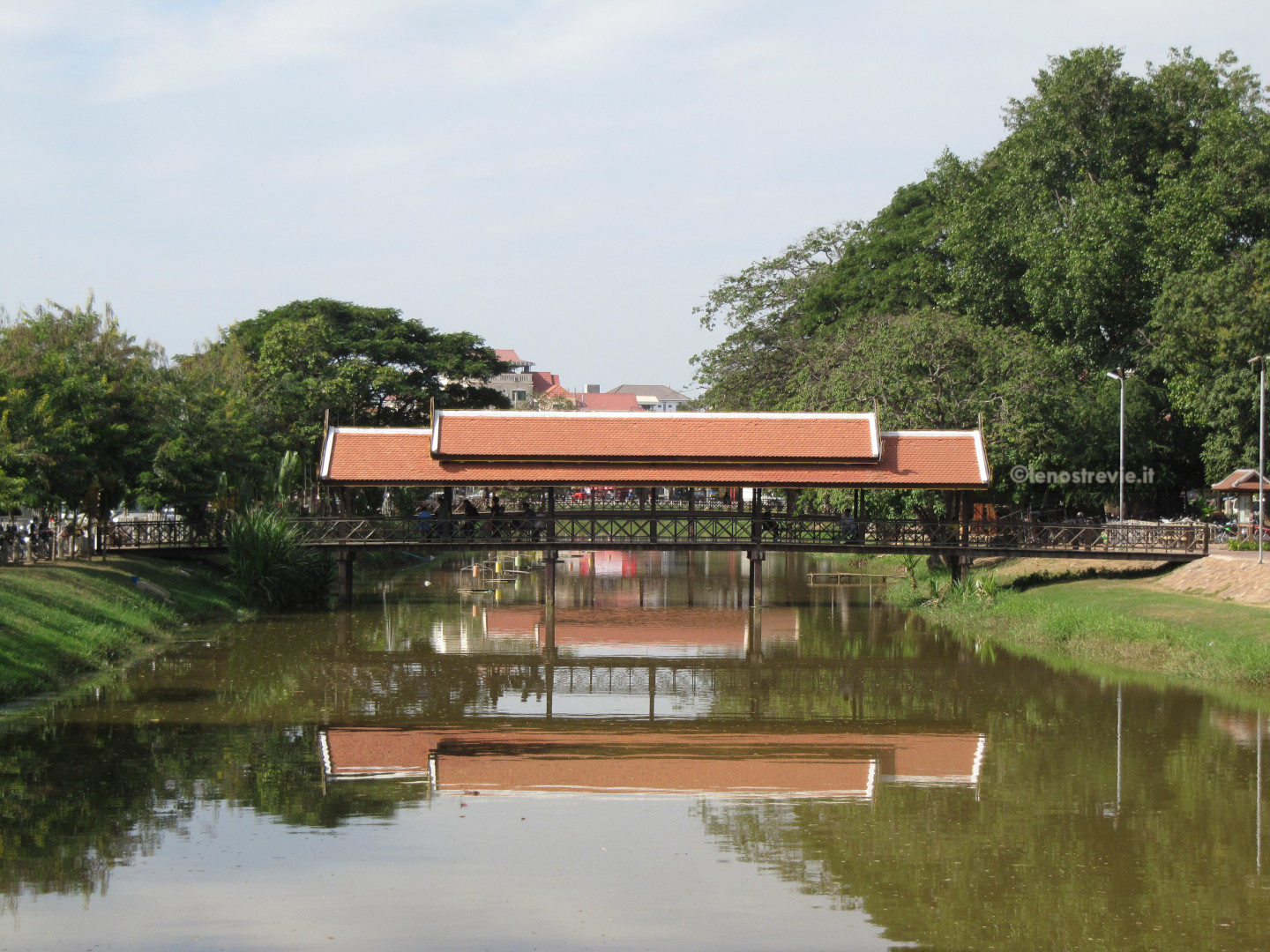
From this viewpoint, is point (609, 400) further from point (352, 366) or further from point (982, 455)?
point (982, 455)

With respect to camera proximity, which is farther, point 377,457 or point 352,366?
point 352,366

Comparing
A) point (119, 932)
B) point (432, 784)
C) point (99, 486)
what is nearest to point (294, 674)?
point (432, 784)

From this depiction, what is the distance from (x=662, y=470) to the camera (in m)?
30.8

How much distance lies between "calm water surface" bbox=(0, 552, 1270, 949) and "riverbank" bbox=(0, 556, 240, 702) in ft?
3.04

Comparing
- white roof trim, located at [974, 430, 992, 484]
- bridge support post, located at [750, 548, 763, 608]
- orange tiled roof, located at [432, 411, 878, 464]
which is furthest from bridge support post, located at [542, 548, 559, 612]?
white roof trim, located at [974, 430, 992, 484]

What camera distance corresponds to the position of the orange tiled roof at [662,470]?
3033 centimetres

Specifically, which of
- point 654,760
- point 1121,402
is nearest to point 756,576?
point 1121,402

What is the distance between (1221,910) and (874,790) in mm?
4730

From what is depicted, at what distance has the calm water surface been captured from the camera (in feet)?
35.3

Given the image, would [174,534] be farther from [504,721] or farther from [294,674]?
[504,721]

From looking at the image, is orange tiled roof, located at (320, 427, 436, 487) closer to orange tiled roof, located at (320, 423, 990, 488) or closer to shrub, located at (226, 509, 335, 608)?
orange tiled roof, located at (320, 423, 990, 488)

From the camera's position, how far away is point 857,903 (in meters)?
11.3

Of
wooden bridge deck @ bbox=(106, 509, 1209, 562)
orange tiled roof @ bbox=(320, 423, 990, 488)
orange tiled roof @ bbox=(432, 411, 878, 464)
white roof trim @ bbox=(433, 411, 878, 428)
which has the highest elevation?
white roof trim @ bbox=(433, 411, 878, 428)

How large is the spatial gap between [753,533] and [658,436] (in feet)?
11.5
